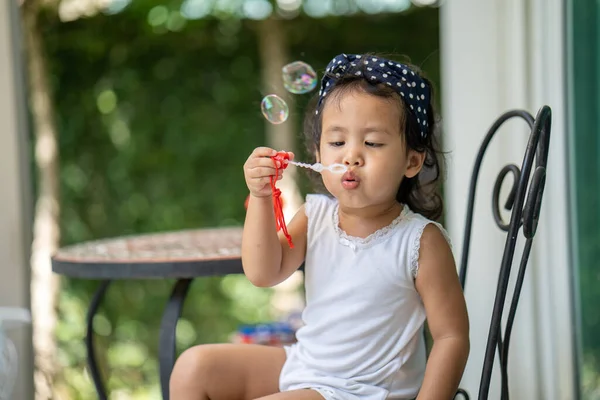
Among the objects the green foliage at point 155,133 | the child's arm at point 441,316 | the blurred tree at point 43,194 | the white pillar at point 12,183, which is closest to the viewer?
the child's arm at point 441,316

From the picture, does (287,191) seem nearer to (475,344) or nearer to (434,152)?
(475,344)

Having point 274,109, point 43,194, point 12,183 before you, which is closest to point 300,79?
point 274,109

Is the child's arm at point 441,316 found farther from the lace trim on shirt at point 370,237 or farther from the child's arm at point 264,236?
the child's arm at point 264,236

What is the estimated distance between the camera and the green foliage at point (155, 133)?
379cm

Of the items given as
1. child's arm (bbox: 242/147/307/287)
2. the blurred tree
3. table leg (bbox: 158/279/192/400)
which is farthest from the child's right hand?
the blurred tree

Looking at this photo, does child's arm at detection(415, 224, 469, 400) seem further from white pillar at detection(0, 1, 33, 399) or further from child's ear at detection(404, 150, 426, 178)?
white pillar at detection(0, 1, 33, 399)

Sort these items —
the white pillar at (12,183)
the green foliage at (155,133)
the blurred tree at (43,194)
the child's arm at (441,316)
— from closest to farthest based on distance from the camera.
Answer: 1. the child's arm at (441,316)
2. the white pillar at (12,183)
3. the blurred tree at (43,194)
4. the green foliage at (155,133)

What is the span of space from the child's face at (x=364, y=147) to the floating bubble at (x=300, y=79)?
0.27 m

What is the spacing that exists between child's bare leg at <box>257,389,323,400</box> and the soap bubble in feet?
1.72

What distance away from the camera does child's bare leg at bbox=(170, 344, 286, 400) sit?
1387 mm

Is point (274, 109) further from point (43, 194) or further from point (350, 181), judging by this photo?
point (43, 194)

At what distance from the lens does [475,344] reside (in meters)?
2.21

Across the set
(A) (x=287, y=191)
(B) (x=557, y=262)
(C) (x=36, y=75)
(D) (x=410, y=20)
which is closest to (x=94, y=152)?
(C) (x=36, y=75)

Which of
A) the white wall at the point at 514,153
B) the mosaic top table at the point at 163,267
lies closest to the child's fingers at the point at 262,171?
the mosaic top table at the point at 163,267
